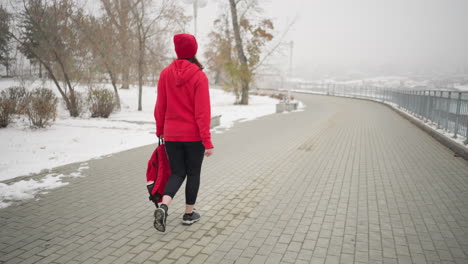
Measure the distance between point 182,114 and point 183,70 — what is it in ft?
1.43

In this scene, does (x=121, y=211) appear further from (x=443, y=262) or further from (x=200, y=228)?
(x=443, y=262)

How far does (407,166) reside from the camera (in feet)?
21.8

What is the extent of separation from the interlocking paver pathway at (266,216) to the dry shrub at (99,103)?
837 cm

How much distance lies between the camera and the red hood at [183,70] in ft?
10.9

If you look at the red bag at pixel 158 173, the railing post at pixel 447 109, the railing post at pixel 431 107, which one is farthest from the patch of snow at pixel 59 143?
the railing post at pixel 431 107

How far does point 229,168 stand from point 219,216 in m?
2.39

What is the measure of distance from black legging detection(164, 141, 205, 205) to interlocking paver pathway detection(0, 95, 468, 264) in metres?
0.57

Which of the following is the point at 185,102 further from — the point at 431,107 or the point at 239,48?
the point at 239,48

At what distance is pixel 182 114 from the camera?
340 cm

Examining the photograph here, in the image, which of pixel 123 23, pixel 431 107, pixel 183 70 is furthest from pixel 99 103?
pixel 431 107

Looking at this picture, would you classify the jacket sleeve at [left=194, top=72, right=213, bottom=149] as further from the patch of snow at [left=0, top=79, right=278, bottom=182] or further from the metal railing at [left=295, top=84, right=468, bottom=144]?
the metal railing at [left=295, top=84, right=468, bottom=144]

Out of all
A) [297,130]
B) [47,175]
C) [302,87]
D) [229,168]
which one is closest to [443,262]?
[229,168]

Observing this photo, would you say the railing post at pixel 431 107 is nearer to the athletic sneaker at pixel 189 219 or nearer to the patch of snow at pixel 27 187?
the athletic sneaker at pixel 189 219

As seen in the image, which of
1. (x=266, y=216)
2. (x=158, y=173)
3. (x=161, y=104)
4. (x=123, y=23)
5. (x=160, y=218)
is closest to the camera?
(x=160, y=218)
